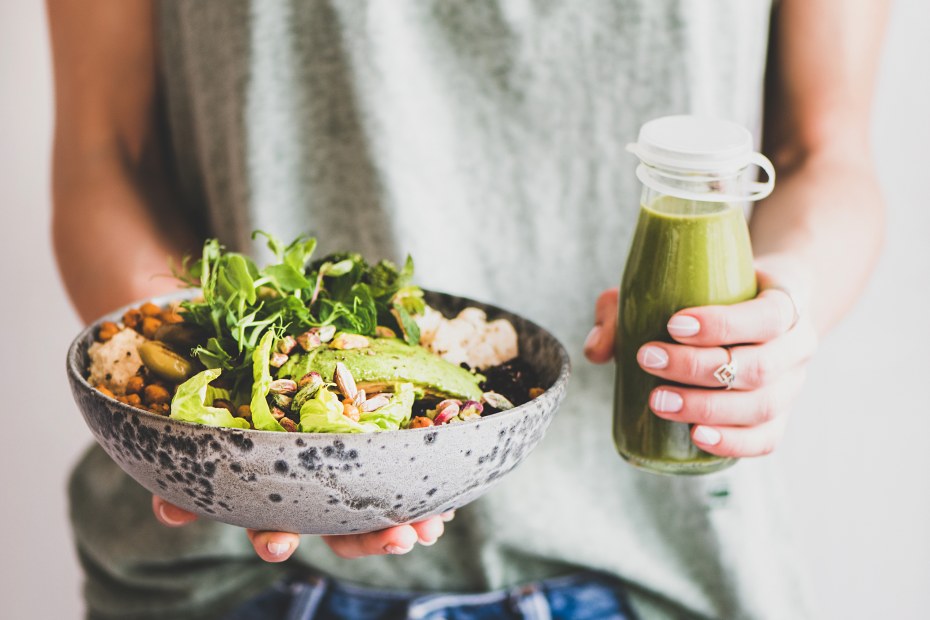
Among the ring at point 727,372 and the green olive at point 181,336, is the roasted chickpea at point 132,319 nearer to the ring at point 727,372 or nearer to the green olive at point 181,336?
the green olive at point 181,336

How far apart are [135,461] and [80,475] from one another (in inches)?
27.3

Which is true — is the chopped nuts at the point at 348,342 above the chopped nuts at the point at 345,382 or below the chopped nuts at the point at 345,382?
above

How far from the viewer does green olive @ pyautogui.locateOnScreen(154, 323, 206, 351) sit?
0.75 metres

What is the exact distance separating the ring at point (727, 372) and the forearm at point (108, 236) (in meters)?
0.73

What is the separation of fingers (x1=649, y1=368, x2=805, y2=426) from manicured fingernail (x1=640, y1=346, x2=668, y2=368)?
33 mm

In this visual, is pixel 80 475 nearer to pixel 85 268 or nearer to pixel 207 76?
pixel 85 268

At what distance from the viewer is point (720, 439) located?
2.79 feet

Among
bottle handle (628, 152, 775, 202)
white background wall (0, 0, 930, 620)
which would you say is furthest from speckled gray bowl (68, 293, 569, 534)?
white background wall (0, 0, 930, 620)

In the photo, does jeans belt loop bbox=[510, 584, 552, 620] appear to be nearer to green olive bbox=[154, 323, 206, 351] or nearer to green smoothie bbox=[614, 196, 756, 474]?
green smoothie bbox=[614, 196, 756, 474]

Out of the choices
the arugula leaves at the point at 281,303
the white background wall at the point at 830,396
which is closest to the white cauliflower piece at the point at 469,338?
the arugula leaves at the point at 281,303

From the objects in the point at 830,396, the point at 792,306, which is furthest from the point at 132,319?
the point at 830,396

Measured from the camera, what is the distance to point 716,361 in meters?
0.81

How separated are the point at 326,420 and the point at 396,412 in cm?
7

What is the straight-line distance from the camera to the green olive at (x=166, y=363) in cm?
72
